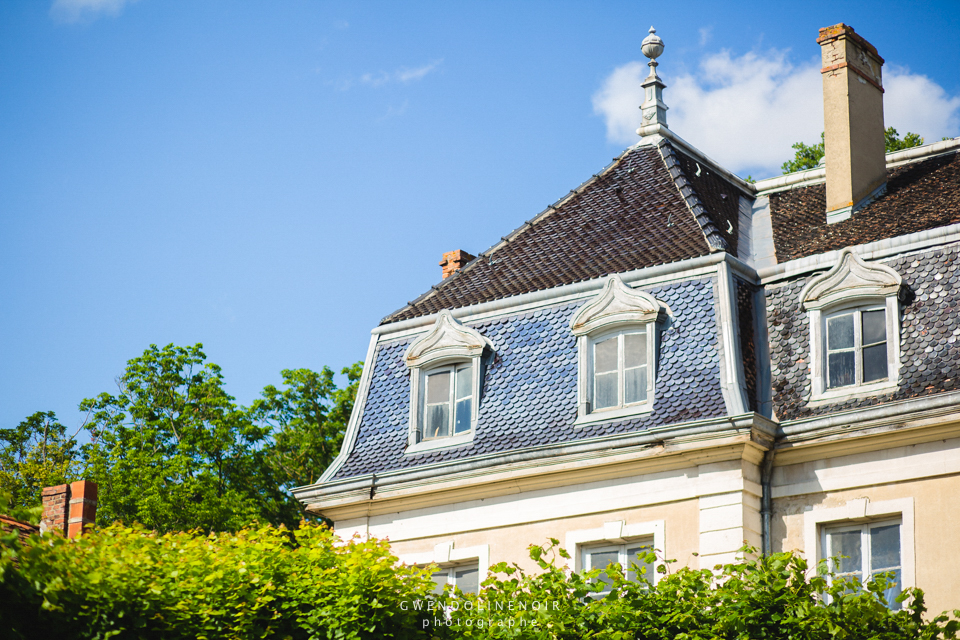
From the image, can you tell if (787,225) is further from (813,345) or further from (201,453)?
(201,453)

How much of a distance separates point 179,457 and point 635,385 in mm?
17946

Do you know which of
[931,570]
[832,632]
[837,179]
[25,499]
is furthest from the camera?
[25,499]

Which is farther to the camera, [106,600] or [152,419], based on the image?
[152,419]

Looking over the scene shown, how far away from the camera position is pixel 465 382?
22.2 meters

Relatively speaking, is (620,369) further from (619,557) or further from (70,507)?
(70,507)

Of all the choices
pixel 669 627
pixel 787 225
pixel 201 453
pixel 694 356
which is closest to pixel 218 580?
pixel 669 627

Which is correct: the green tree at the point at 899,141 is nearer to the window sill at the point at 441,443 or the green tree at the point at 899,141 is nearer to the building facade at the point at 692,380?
the building facade at the point at 692,380

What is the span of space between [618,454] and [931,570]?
14.8 ft

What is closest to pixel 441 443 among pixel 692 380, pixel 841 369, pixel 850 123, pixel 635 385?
pixel 635 385

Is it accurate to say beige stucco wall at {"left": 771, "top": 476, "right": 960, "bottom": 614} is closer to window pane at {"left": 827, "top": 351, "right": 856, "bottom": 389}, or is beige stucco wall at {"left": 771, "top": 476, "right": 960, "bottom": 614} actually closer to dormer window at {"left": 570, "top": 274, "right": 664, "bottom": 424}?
window pane at {"left": 827, "top": 351, "right": 856, "bottom": 389}

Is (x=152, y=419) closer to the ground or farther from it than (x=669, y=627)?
farther from it

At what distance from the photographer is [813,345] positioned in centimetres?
1997

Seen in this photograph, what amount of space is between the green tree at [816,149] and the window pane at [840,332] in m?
11.7

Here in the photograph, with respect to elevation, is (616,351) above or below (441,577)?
above
